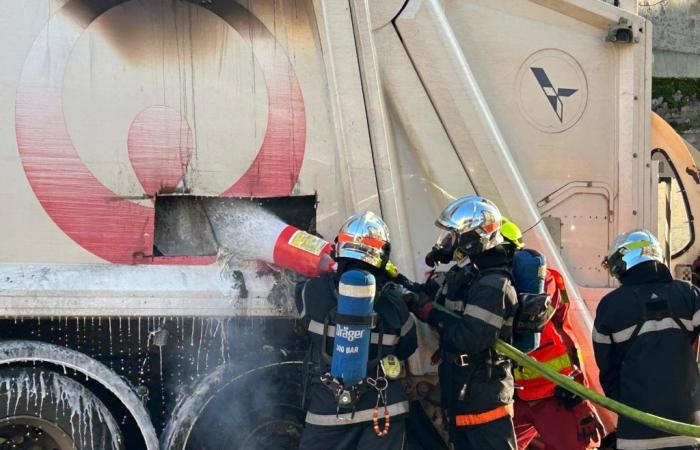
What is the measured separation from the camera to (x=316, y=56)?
3.58 metres

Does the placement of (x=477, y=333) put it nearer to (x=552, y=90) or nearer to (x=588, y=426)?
(x=588, y=426)

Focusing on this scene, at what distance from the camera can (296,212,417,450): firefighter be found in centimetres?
322

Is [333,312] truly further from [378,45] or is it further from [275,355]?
[378,45]

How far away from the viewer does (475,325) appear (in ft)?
10.6

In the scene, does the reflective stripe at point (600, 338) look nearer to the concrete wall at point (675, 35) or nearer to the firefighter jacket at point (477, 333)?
the firefighter jacket at point (477, 333)

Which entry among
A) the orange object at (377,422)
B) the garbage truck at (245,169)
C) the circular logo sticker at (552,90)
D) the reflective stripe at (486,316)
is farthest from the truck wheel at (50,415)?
the circular logo sticker at (552,90)

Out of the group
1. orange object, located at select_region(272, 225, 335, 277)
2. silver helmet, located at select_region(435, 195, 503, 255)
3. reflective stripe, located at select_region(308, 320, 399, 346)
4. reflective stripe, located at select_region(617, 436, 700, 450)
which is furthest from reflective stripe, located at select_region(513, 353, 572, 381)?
orange object, located at select_region(272, 225, 335, 277)

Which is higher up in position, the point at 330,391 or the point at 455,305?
the point at 455,305

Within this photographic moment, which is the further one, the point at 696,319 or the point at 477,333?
the point at 696,319

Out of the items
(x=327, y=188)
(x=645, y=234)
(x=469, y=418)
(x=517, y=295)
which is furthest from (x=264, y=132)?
(x=645, y=234)

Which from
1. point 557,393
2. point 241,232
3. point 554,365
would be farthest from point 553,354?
point 241,232

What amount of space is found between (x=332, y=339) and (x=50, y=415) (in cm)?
129

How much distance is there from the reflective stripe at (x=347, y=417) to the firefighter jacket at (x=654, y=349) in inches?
39.6

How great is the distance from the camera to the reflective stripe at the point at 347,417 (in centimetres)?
321
